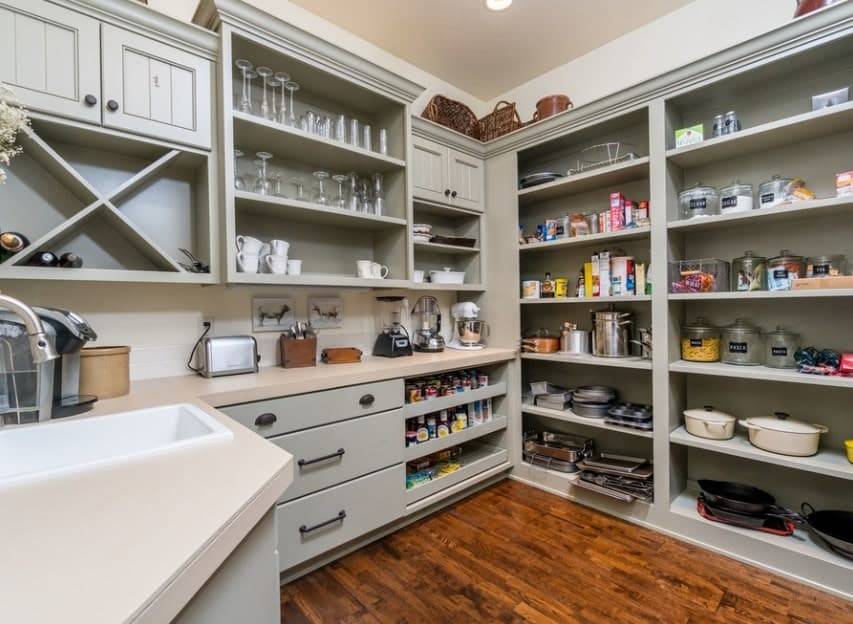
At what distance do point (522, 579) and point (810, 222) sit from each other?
2073mm

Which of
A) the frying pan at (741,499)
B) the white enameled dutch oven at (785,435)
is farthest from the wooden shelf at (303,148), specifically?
the frying pan at (741,499)

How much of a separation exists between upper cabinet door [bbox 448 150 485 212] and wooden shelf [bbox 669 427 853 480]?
1.80m

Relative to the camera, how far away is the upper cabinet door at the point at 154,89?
4.76ft

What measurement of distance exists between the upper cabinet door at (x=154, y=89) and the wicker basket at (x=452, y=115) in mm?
1386

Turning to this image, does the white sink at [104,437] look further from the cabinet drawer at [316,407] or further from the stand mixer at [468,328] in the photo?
the stand mixer at [468,328]

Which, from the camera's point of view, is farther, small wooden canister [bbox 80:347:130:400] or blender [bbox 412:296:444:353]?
blender [bbox 412:296:444:353]

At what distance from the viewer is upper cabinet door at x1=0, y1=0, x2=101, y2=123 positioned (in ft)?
4.22

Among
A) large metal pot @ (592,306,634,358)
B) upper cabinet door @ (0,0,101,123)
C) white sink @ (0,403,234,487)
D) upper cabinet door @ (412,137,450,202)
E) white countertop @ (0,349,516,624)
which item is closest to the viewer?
white countertop @ (0,349,516,624)

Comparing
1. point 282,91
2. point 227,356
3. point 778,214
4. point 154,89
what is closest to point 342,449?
point 227,356

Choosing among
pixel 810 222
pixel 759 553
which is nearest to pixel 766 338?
pixel 810 222

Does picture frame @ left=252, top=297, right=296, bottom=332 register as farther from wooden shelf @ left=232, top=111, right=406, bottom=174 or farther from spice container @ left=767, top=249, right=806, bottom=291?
spice container @ left=767, top=249, right=806, bottom=291

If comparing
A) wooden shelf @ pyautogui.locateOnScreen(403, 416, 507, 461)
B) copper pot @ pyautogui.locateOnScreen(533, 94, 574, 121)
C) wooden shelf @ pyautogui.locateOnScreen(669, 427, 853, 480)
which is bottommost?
wooden shelf @ pyautogui.locateOnScreen(403, 416, 507, 461)

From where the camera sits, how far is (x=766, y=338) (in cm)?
195

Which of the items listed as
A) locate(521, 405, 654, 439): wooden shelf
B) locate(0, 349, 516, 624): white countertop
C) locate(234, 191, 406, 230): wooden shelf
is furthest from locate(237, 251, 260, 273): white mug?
locate(521, 405, 654, 439): wooden shelf
